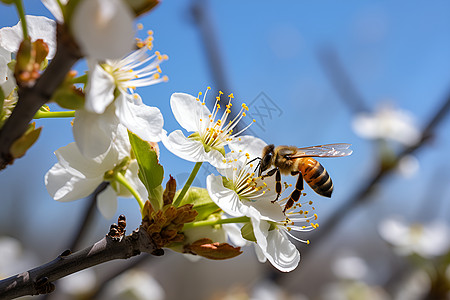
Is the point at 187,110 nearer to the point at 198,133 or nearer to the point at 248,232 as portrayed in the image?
the point at 198,133

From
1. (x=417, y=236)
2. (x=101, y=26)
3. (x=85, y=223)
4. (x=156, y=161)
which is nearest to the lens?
(x=101, y=26)

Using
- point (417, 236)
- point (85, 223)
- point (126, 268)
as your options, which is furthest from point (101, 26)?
point (417, 236)

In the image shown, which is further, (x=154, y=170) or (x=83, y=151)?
(x=154, y=170)

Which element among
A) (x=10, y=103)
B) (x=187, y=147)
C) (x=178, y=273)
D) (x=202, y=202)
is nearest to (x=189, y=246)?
(x=202, y=202)

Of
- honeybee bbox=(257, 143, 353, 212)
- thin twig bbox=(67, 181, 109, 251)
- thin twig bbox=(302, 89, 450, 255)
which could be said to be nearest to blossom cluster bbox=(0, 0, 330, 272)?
honeybee bbox=(257, 143, 353, 212)

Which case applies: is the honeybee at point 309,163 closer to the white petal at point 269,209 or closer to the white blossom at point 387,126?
the white petal at point 269,209

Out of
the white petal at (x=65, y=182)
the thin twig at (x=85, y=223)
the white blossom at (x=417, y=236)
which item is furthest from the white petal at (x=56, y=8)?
the white blossom at (x=417, y=236)

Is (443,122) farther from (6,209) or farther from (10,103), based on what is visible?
(6,209)

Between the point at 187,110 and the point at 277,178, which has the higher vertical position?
the point at 187,110
